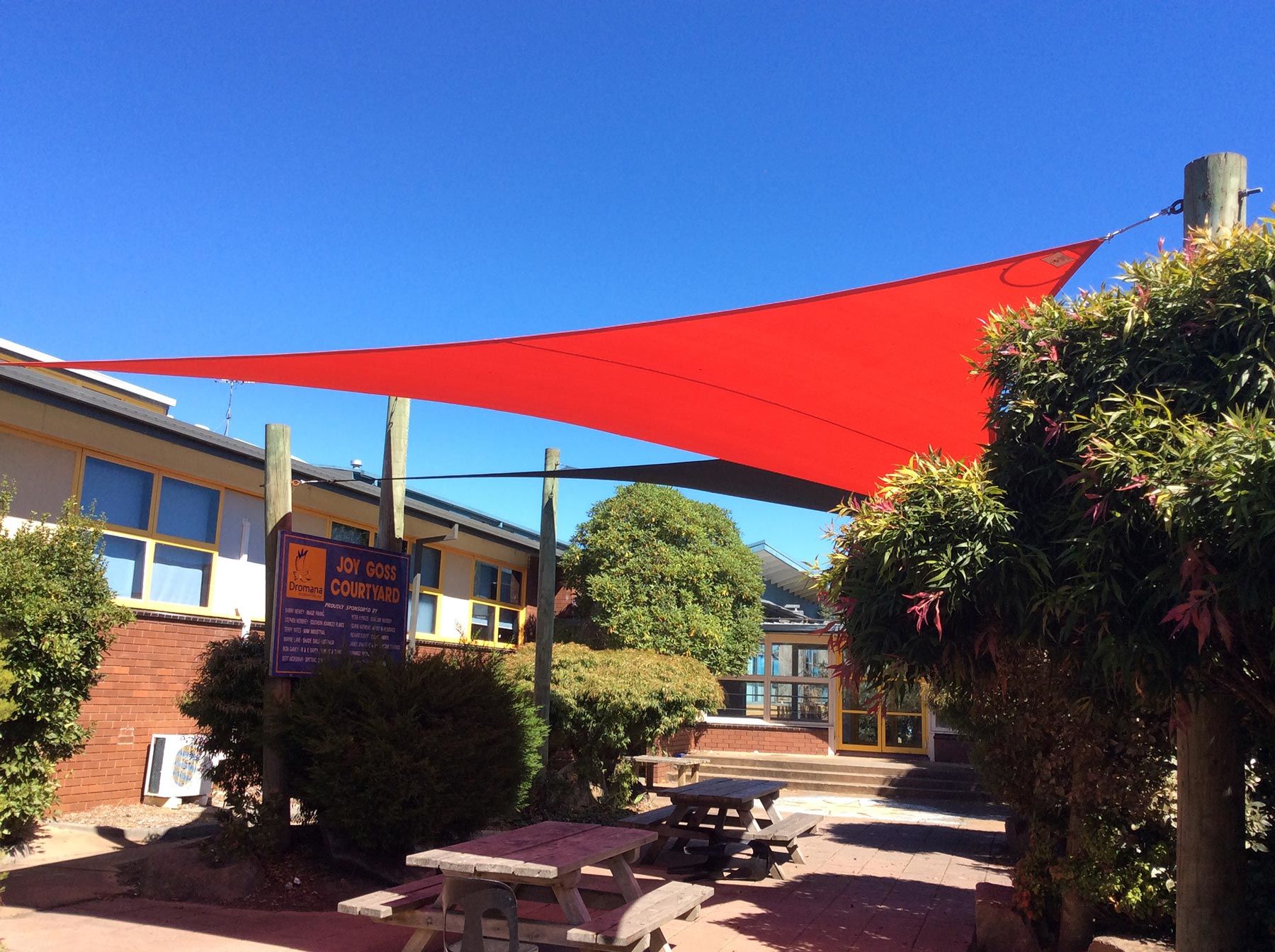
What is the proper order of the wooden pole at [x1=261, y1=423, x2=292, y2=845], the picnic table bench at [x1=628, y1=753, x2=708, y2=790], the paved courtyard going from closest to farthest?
the paved courtyard < the wooden pole at [x1=261, y1=423, x2=292, y2=845] < the picnic table bench at [x1=628, y1=753, x2=708, y2=790]

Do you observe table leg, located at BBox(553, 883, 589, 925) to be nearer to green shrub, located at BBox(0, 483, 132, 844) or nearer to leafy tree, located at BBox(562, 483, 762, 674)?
green shrub, located at BBox(0, 483, 132, 844)

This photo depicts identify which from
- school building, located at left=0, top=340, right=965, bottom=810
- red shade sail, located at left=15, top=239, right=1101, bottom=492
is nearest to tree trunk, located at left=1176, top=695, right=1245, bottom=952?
school building, located at left=0, top=340, right=965, bottom=810

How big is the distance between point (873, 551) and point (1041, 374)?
0.94 meters

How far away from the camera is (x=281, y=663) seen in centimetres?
646

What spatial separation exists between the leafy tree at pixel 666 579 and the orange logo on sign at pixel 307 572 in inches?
418

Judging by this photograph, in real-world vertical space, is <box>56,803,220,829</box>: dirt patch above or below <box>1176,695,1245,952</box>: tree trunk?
below

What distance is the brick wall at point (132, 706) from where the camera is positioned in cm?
852

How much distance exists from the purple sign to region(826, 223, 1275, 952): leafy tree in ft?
13.6

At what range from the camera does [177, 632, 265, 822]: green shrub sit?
661 centimetres

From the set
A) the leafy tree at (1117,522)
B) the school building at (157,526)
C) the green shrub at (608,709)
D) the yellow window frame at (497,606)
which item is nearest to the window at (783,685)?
the yellow window frame at (497,606)

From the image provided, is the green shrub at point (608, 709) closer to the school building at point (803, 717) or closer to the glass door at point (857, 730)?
the school building at point (803, 717)

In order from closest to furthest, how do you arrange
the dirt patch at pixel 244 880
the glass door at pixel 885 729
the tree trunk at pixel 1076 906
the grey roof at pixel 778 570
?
the tree trunk at pixel 1076 906 < the dirt patch at pixel 244 880 < the glass door at pixel 885 729 < the grey roof at pixel 778 570

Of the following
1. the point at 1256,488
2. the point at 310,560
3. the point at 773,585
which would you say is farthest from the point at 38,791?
the point at 773,585

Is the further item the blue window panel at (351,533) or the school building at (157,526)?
the blue window panel at (351,533)
